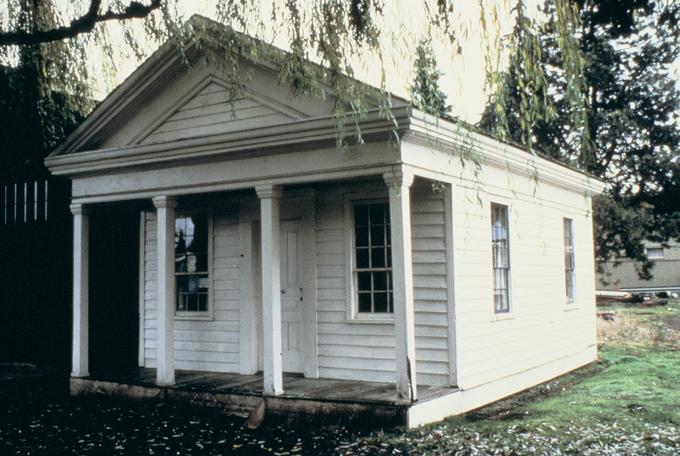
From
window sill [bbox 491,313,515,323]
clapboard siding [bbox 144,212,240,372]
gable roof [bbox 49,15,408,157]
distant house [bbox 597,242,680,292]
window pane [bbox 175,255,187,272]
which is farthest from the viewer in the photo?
distant house [bbox 597,242,680,292]

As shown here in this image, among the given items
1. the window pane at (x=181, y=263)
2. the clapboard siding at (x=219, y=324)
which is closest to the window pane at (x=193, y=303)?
the clapboard siding at (x=219, y=324)

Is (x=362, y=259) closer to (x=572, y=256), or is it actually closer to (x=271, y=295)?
(x=271, y=295)

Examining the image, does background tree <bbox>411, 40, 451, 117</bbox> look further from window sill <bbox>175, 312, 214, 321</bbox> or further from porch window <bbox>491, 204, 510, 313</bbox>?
window sill <bbox>175, 312, 214, 321</bbox>

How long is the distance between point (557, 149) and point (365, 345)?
70.1ft

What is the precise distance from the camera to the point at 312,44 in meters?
6.73

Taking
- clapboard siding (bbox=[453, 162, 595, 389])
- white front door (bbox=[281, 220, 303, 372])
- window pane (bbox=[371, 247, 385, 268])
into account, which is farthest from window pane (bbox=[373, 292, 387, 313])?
white front door (bbox=[281, 220, 303, 372])

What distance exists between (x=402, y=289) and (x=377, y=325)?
1.92 metres

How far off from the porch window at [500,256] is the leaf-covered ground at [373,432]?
1.41 m

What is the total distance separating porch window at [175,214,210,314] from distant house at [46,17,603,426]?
0.11 ft

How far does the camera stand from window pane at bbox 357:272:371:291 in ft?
33.0

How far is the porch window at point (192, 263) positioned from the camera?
1167 cm

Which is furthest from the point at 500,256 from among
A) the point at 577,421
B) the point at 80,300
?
the point at 80,300

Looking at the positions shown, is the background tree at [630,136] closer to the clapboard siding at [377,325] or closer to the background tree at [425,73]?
the clapboard siding at [377,325]

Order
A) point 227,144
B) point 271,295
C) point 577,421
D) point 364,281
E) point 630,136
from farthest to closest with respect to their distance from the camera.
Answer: point 630,136
point 364,281
point 227,144
point 271,295
point 577,421
